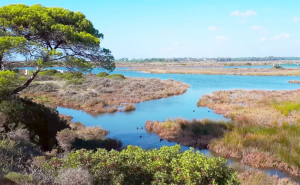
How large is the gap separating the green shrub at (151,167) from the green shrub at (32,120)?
5875mm

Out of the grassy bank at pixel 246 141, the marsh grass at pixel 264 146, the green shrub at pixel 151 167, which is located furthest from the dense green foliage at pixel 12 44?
the marsh grass at pixel 264 146

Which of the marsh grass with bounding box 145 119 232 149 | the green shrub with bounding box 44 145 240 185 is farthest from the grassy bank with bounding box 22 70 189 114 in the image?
the green shrub with bounding box 44 145 240 185

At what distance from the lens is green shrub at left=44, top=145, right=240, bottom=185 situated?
5.99 meters

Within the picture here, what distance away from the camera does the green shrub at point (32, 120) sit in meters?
11.9

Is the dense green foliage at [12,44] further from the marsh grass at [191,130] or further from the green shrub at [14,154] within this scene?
the marsh grass at [191,130]

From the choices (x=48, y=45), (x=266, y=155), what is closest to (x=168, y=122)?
(x=266, y=155)

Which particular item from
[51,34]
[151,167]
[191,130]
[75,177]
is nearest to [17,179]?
[75,177]

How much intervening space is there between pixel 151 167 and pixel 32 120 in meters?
8.54

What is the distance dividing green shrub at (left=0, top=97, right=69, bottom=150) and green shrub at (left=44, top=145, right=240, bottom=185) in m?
5.87

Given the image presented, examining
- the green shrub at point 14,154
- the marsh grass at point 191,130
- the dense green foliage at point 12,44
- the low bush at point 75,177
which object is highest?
the dense green foliage at point 12,44

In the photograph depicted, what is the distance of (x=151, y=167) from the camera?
651cm

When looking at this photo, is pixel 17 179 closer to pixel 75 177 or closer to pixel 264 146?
pixel 75 177

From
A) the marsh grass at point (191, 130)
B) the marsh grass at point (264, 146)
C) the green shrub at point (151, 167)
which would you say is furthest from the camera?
the marsh grass at point (191, 130)

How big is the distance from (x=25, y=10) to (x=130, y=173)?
848 centimetres
